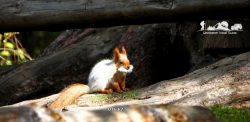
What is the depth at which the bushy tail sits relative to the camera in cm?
845

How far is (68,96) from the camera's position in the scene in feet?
28.4

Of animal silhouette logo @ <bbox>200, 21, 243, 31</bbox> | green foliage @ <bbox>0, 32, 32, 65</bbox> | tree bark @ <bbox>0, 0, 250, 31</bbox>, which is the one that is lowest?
green foliage @ <bbox>0, 32, 32, 65</bbox>

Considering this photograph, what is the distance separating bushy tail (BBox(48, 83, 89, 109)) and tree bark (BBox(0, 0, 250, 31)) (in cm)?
101

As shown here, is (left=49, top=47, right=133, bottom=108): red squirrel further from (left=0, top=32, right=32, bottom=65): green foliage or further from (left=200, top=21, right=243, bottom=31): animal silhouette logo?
(left=0, top=32, right=32, bottom=65): green foliage

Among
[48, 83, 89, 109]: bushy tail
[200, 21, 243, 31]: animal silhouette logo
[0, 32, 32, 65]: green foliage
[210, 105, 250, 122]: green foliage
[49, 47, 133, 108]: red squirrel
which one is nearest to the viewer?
[210, 105, 250, 122]: green foliage

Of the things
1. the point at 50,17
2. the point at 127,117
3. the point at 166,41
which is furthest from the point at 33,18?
the point at 127,117

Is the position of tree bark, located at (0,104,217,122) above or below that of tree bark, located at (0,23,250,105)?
above

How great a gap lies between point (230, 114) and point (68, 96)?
9.38 feet

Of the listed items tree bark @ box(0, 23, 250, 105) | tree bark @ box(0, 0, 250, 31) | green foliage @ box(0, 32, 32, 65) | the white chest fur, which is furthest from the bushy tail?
green foliage @ box(0, 32, 32, 65)

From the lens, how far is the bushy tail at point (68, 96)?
8.45 meters

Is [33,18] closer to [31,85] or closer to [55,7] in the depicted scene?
[55,7]

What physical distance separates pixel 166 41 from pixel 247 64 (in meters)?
3.36

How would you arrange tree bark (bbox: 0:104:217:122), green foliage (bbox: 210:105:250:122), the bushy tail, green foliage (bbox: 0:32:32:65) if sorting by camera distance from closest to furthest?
tree bark (bbox: 0:104:217:122), green foliage (bbox: 210:105:250:122), the bushy tail, green foliage (bbox: 0:32:32:65)

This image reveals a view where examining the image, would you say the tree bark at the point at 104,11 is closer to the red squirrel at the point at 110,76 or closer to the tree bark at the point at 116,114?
the red squirrel at the point at 110,76
